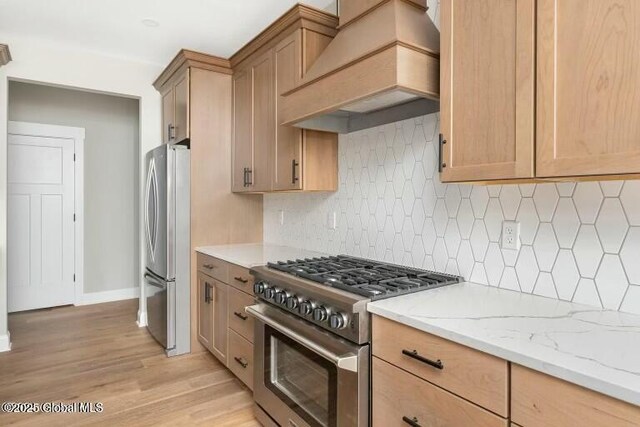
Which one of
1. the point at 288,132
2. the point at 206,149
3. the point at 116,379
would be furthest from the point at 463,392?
the point at 206,149

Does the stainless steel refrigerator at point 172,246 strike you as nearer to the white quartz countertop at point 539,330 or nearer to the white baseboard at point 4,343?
the white baseboard at point 4,343

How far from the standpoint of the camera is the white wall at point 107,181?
14.9 ft

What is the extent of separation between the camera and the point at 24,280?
4.27 metres

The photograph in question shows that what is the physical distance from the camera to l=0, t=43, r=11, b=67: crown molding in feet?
9.64

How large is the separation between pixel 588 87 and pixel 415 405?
1110 millimetres

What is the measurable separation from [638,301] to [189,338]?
2.97 m

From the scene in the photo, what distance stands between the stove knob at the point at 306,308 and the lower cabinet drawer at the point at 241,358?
Answer: 844 millimetres

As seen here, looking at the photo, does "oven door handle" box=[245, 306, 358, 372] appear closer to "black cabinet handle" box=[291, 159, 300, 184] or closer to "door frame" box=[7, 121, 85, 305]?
"black cabinet handle" box=[291, 159, 300, 184]

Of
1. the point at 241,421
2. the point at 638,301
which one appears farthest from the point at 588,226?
the point at 241,421

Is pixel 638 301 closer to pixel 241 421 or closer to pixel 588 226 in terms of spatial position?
pixel 588 226

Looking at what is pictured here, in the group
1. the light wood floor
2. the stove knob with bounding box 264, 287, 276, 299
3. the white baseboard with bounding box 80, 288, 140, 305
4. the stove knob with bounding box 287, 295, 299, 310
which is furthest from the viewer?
the white baseboard with bounding box 80, 288, 140, 305

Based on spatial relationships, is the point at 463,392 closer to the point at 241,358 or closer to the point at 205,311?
the point at 241,358

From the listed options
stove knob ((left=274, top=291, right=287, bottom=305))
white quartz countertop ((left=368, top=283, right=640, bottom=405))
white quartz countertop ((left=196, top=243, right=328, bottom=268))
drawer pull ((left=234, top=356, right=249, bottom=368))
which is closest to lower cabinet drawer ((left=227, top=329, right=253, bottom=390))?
drawer pull ((left=234, top=356, right=249, bottom=368))

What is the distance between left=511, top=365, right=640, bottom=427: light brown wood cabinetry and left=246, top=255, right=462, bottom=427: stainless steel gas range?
581 millimetres
